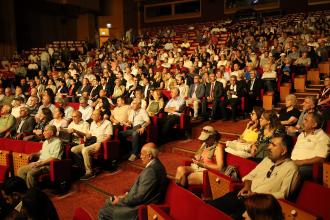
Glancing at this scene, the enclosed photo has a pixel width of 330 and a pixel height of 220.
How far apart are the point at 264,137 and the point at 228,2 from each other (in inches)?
571

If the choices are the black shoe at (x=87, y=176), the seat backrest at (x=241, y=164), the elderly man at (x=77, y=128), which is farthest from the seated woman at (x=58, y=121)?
the seat backrest at (x=241, y=164)

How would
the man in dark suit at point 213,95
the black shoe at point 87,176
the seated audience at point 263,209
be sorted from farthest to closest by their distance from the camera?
the man in dark suit at point 213,95 → the black shoe at point 87,176 → the seated audience at point 263,209

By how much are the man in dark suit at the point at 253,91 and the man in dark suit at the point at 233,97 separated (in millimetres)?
206

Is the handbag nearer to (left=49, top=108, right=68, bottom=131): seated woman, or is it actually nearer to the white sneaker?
the white sneaker

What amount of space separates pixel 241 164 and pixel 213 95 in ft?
10.3

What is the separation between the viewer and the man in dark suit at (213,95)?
586 centimetres

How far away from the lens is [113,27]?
1900 cm

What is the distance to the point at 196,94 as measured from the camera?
6.26 metres

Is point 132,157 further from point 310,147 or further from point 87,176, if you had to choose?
point 310,147

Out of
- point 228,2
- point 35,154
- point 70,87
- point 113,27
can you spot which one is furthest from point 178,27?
point 35,154

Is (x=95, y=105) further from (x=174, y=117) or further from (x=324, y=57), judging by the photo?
(x=324, y=57)

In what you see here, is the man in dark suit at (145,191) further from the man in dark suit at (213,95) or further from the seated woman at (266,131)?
the man in dark suit at (213,95)

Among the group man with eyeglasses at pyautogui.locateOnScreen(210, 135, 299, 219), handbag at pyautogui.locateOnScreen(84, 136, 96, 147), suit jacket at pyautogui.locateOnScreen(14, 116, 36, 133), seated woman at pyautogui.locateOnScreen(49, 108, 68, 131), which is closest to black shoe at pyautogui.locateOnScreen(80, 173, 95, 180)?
handbag at pyautogui.locateOnScreen(84, 136, 96, 147)

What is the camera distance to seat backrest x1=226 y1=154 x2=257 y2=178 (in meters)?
2.92
